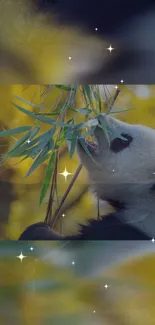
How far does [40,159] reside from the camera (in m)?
1.38

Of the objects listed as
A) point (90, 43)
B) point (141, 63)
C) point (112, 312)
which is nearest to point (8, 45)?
point (90, 43)

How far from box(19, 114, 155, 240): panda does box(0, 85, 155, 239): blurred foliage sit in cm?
3

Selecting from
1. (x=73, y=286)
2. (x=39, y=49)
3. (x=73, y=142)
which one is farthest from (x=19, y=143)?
(x=73, y=286)

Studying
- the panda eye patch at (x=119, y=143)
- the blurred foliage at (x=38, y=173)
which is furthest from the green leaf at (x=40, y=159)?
the panda eye patch at (x=119, y=143)

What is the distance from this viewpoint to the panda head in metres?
1.37

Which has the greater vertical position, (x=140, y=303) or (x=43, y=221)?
(x=43, y=221)

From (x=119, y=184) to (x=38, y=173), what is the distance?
1.00 ft

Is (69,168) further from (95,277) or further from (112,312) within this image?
(112,312)

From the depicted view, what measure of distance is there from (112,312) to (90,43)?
101cm

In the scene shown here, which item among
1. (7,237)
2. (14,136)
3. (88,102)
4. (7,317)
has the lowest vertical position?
(7,317)

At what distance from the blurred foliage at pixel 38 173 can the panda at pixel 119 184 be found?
0.03 m

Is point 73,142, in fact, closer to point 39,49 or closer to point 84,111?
point 84,111

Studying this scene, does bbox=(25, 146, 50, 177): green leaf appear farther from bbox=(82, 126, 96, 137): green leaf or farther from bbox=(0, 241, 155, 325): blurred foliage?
bbox=(0, 241, 155, 325): blurred foliage

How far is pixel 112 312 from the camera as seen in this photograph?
1378 mm
